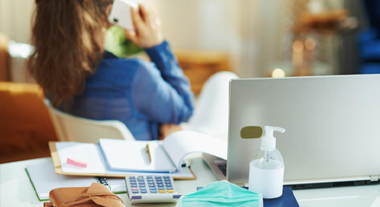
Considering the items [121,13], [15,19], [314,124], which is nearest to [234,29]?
[15,19]

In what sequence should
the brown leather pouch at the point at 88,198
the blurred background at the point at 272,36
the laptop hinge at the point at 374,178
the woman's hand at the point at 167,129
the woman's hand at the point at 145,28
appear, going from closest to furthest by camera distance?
the brown leather pouch at the point at 88,198 < the laptop hinge at the point at 374,178 < the woman's hand at the point at 145,28 < the woman's hand at the point at 167,129 < the blurred background at the point at 272,36

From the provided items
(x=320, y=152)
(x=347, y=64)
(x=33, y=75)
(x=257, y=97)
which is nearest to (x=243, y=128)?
(x=257, y=97)

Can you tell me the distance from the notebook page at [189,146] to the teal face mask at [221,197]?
0.21 metres

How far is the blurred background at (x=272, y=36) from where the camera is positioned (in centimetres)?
402

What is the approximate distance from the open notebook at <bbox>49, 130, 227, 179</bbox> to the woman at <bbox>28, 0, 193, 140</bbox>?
0.34 m

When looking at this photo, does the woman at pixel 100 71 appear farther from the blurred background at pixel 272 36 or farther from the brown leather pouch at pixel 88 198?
the blurred background at pixel 272 36

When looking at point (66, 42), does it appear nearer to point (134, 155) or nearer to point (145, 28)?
point (145, 28)

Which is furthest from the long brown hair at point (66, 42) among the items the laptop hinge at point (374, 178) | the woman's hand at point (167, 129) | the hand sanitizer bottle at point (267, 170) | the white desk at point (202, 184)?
the laptop hinge at point (374, 178)

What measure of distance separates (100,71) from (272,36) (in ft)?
11.1

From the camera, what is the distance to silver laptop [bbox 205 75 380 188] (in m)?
0.90

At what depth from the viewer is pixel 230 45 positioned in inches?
182

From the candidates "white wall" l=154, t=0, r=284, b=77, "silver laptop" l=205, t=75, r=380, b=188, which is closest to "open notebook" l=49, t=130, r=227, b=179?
"silver laptop" l=205, t=75, r=380, b=188

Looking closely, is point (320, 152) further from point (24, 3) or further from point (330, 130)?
point (24, 3)

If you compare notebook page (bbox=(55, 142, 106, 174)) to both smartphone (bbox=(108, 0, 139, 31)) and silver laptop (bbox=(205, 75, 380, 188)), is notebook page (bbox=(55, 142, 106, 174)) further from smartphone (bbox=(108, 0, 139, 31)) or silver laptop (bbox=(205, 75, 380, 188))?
smartphone (bbox=(108, 0, 139, 31))
